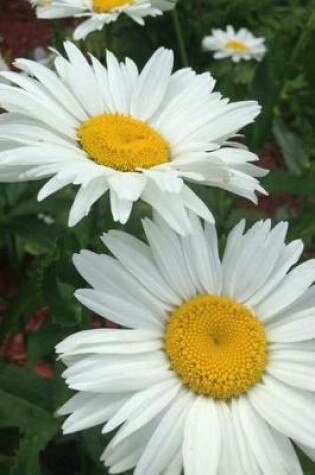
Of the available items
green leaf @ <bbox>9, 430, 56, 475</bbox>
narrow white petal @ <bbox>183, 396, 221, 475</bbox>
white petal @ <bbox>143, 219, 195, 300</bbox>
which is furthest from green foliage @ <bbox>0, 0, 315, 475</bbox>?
narrow white petal @ <bbox>183, 396, 221, 475</bbox>

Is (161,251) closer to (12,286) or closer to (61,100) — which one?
(61,100)

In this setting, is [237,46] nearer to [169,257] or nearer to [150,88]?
[150,88]

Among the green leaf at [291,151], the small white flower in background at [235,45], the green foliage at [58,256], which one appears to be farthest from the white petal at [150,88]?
the small white flower in background at [235,45]

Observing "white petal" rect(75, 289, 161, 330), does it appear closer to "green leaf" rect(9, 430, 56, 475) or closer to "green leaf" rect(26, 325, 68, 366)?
"green leaf" rect(9, 430, 56, 475)

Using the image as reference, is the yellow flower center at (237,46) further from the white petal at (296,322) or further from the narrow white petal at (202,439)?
the narrow white petal at (202,439)

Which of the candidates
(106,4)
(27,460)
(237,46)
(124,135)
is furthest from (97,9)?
(237,46)

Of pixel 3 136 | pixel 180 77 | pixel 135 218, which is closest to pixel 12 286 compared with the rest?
pixel 135 218
